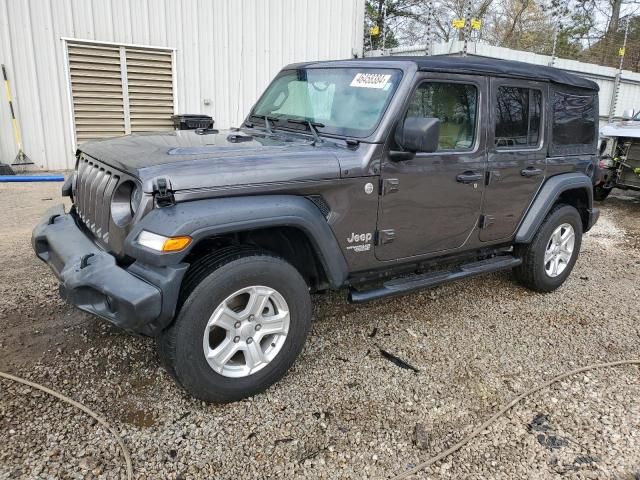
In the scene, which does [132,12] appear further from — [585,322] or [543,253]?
[585,322]

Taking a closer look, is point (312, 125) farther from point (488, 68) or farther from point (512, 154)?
point (512, 154)

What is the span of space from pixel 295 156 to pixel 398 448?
1.65 m

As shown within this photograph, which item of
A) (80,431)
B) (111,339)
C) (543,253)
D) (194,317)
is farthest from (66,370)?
(543,253)

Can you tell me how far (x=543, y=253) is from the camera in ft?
14.6

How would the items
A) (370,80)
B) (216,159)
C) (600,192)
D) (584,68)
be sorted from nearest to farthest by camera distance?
(216,159), (370,80), (600,192), (584,68)

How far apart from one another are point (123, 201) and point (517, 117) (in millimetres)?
2976

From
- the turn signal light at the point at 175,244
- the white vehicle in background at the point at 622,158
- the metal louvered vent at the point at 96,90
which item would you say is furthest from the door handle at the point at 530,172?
the metal louvered vent at the point at 96,90

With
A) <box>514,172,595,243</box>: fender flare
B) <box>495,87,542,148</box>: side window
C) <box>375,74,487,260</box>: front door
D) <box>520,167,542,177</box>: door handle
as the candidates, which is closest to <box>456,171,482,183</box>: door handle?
<box>375,74,487,260</box>: front door

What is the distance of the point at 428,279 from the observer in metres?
3.62

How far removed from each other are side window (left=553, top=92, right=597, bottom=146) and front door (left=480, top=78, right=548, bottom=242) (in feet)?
0.73

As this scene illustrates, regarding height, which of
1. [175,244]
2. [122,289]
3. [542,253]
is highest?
[175,244]

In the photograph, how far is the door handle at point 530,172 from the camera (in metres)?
4.00

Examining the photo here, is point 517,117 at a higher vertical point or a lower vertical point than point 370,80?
lower

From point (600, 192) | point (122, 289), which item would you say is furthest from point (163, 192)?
point (600, 192)
